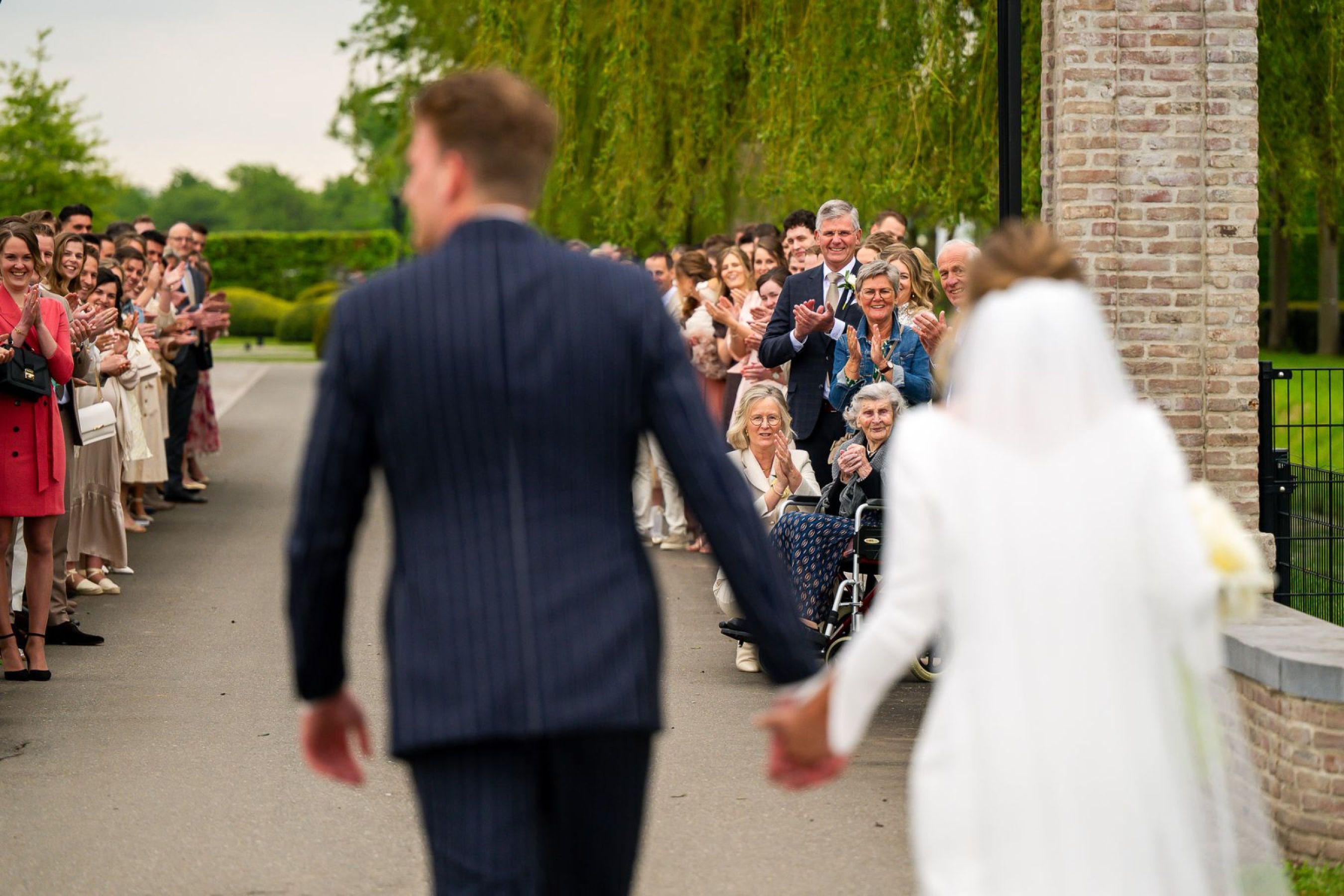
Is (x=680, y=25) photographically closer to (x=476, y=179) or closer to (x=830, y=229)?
(x=830, y=229)

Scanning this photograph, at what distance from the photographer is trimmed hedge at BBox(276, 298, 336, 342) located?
49906 millimetres

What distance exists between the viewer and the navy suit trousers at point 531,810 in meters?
3.15

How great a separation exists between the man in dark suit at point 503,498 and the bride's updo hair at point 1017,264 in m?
0.58

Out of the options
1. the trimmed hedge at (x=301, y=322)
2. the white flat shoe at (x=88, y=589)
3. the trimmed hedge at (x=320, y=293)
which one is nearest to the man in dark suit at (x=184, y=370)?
the white flat shoe at (x=88, y=589)

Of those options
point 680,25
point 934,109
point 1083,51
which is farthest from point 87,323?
point 680,25

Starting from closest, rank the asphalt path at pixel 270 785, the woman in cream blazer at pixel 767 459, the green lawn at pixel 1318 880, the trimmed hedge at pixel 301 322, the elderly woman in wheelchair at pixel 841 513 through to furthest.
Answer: the green lawn at pixel 1318 880, the asphalt path at pixel 270 785, the elderly woman in wheelchair at pixel 841 513, the woman in cream blazer at pixel 767 459, the trimmed hedge at pixel 301 322

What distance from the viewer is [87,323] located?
1007 cm

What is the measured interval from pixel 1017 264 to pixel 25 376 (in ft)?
20.8

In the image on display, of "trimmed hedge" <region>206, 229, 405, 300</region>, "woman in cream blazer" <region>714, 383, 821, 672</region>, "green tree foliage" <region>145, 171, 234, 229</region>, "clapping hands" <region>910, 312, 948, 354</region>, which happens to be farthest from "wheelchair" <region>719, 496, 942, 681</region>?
"green tree foliage" <region>145, 171, 234, 229</region>

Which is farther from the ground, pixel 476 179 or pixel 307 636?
pixel 476 179

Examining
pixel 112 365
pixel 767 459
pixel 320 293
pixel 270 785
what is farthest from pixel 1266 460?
pixel 320 293

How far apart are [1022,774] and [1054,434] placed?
0.59 m

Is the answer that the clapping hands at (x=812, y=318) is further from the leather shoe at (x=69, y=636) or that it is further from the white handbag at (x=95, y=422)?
the leather shoe at (x=69, y=636)

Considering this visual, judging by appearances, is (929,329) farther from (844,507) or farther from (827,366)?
(827,366)
